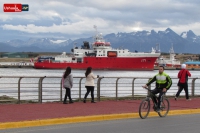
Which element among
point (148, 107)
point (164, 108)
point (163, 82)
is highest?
point (163, 82)

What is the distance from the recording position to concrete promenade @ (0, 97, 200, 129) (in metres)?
11.4

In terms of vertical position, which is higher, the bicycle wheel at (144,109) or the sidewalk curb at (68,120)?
the bicycle wheel at (144,109)

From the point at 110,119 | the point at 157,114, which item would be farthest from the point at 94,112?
the point at 157,114

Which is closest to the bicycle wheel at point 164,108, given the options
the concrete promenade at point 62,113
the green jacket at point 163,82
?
the concrete promenade at point 62,113

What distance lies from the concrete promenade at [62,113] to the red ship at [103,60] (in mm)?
88133

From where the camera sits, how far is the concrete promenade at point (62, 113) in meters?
11.4

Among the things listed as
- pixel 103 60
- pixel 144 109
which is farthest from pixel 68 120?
pixel 103 60

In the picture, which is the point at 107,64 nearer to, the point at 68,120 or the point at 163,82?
the point at 163,82

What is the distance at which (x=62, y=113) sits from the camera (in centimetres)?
1327

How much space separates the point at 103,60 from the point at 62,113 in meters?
92.1

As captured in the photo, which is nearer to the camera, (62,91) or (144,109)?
(144,109)

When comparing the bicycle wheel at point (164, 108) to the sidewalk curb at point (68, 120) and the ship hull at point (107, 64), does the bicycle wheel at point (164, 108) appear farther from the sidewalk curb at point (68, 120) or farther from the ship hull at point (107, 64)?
the ship hull at point (107, 64)

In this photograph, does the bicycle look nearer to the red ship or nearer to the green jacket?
the green jacket

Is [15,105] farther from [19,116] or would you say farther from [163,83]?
[163,83]
